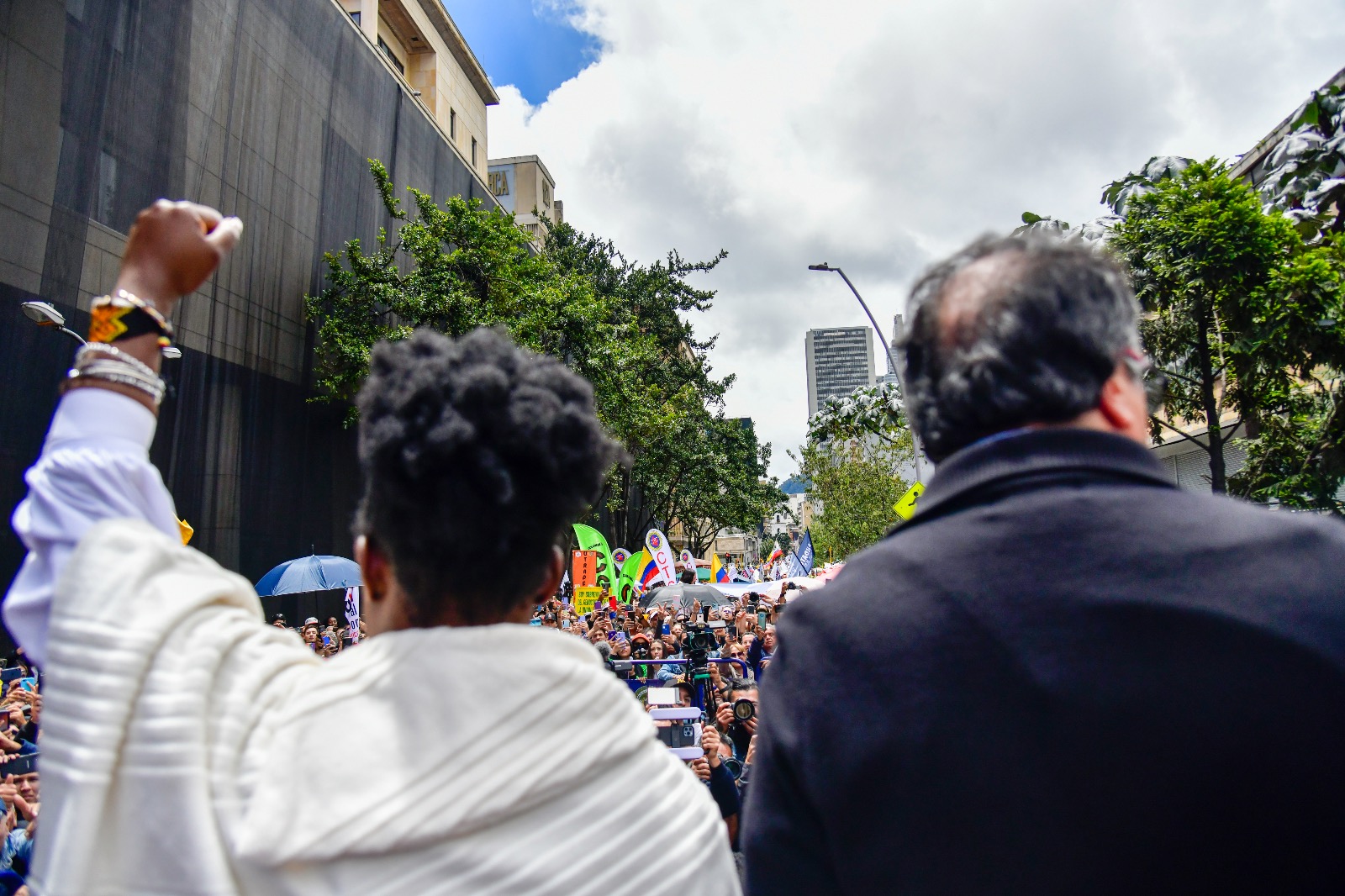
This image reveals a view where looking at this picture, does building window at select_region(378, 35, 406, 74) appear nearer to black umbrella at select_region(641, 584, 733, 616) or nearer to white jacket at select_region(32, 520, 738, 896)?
black umbrella at select_region(641, 584, 733, 616)

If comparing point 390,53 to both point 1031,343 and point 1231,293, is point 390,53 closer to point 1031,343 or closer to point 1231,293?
point 1231,293

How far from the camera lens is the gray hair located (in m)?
1.20

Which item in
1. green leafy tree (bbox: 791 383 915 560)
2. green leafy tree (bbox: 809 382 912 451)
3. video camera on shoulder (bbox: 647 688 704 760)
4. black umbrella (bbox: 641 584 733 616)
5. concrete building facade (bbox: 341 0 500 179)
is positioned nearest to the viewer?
video camera on shoulder (bbox: 647 688 704 760)

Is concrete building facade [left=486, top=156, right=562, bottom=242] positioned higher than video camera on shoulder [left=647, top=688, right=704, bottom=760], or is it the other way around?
concrete building facade [left=486, top=156, right=562, bottom=242]

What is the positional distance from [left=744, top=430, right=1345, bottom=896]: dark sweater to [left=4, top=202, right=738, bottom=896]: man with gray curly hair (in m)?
0.24

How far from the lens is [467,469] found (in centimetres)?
117

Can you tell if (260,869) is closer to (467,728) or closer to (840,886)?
(467,728)

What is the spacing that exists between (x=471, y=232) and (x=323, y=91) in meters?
5.40

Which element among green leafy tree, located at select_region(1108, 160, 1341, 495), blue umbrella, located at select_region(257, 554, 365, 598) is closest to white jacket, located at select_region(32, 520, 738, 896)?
blue umbrella, located at select_region(257, 554, 365, 598)

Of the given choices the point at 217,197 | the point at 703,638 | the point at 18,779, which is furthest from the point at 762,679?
the point at 217,197

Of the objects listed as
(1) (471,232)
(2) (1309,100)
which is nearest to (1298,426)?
(2) (1309,100)

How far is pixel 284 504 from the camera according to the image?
19422 millimetres

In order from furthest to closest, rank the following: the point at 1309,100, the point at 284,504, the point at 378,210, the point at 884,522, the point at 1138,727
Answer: the point at 884,522 < the point at 378,210 < the point at 284,504 < the point at 1309,100 < the point at 1138,727

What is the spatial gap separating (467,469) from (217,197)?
1901 centimetres
